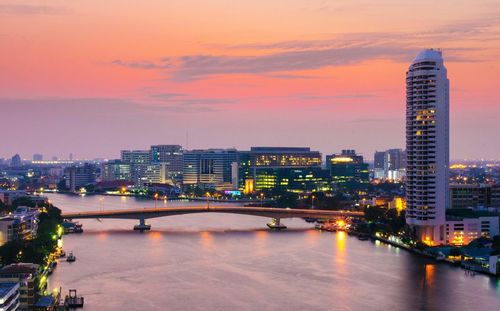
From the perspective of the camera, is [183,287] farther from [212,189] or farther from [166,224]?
[212,189]

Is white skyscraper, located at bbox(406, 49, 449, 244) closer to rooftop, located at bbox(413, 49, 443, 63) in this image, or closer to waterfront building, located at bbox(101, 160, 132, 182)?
rooftop, located at bbox(413, 49, 443, 63)

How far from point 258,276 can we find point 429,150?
19.9 feet

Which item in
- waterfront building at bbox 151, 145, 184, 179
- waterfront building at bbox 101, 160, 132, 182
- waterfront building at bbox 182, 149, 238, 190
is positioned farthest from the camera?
waterfront building at bbox 101, 160, 132, 182

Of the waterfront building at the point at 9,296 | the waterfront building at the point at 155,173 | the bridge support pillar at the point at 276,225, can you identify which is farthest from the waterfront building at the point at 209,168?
the waterfront building at the point at 9,296

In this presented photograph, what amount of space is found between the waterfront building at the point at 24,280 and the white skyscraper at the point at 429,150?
918 cm

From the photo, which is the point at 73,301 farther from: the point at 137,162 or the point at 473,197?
the point at 137,162

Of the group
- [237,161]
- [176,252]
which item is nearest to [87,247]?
[176,252]

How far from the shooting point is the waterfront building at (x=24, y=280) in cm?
1054

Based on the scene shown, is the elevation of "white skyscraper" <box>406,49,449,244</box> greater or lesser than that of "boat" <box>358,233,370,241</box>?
greater

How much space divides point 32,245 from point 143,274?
2.22 m

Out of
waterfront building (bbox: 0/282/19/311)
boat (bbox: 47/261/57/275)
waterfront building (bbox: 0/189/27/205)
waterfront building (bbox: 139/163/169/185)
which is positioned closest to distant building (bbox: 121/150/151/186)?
waterfront building (bbox: 139/163/169/185)

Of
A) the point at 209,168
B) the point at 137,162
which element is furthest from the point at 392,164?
the point at 137,162

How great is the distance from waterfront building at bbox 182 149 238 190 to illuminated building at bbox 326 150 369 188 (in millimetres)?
5468

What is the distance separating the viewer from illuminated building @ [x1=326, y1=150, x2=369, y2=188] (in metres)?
42.0
